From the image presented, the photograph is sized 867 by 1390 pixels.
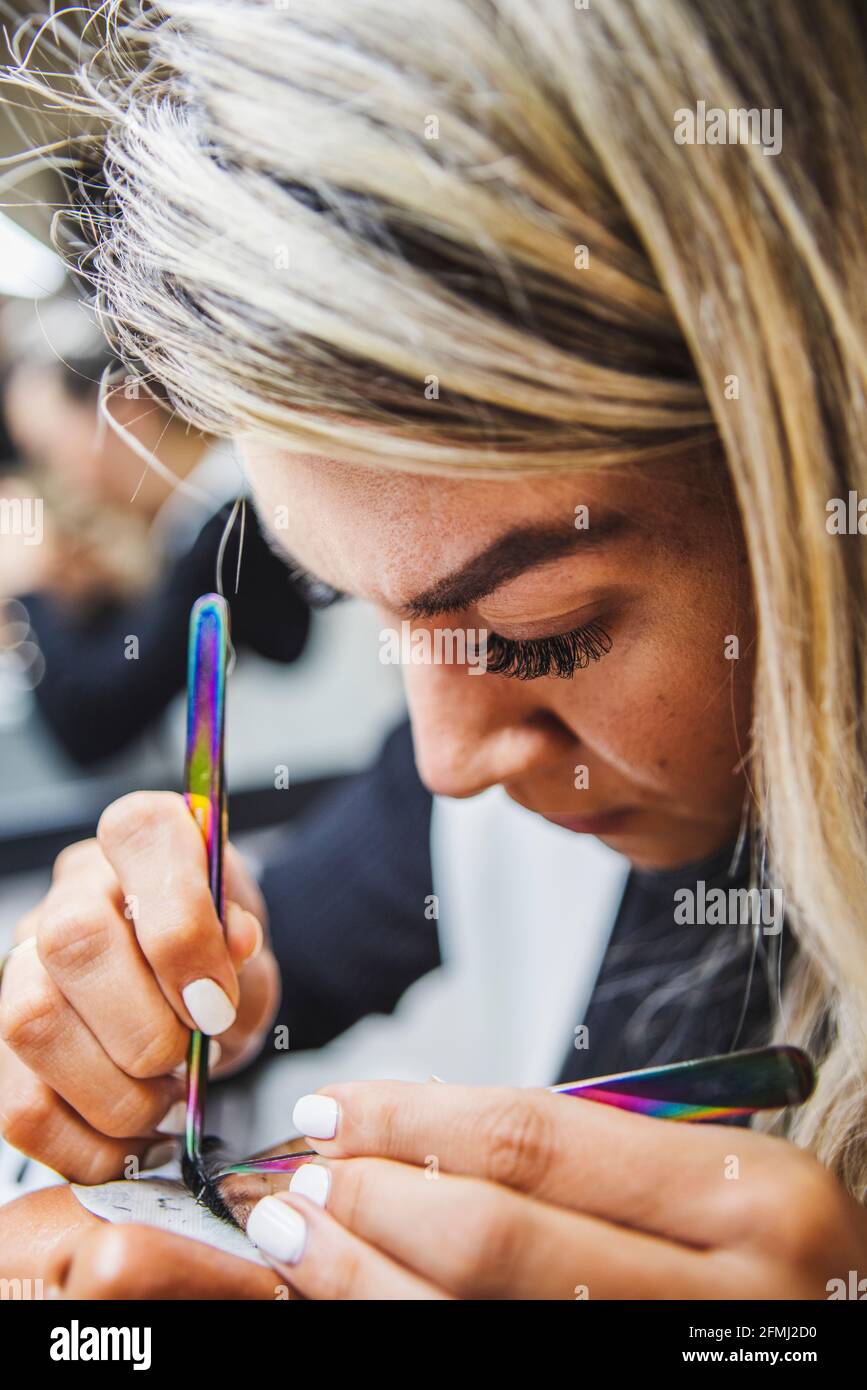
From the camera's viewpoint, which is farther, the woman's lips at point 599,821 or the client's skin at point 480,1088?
the woman's lips at point 599,821

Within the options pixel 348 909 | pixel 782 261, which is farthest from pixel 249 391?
pixel 348 909

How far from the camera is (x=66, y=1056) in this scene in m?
0.35

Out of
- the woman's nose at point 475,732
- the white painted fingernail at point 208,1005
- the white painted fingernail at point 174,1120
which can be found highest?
the woman's nose at point 475,732

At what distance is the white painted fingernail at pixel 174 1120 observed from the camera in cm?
39

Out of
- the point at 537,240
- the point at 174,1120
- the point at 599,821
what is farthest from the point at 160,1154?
the point at 537,240

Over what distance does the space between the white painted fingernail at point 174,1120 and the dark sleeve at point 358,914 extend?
0.74 ft

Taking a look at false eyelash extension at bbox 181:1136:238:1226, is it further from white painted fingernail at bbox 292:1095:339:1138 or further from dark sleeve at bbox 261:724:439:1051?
dark sleeve at bbox 261:724:439:1051

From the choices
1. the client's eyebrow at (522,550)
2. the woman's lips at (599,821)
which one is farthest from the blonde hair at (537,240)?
the woman's lips at (599,821)

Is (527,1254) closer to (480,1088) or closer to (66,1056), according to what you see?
(480,1088)

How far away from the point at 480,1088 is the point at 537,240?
23 centimetres

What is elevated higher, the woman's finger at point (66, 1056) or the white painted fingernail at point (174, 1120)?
the woman's finger at point (66, 1056)

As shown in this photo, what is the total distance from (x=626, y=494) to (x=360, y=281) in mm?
94

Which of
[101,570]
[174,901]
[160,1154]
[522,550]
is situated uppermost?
[101,570]

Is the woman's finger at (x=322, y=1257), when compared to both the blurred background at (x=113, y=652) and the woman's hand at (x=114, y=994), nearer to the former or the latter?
the woman's hand at (x=114, y=994)
